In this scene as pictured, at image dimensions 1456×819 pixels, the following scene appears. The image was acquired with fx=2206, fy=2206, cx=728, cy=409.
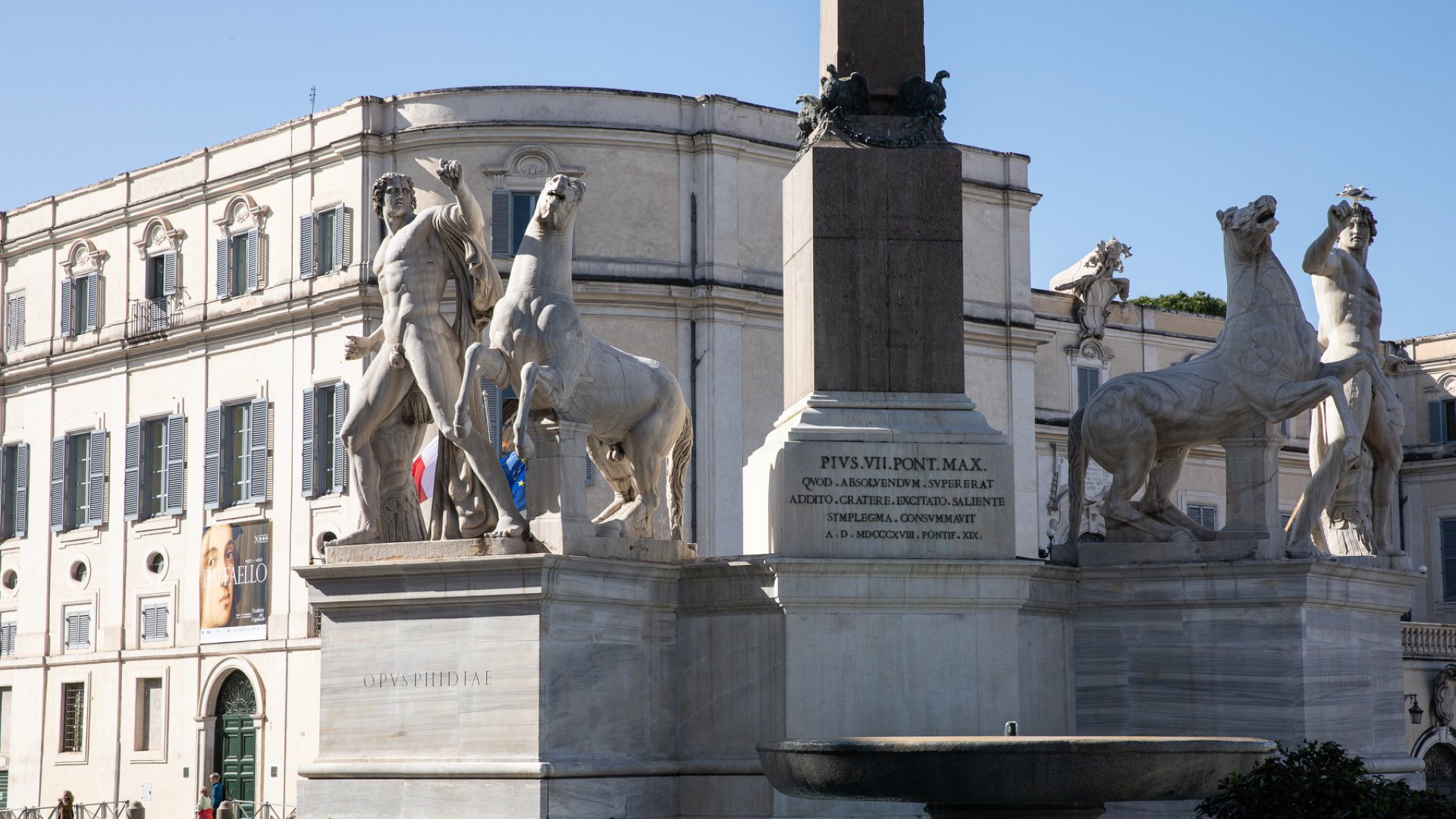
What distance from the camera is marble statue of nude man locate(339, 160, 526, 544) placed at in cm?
1505

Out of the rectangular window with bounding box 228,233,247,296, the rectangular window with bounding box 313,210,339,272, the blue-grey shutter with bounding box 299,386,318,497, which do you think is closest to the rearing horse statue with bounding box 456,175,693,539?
the blue-grey shutter with bounding box 299,386,318,497

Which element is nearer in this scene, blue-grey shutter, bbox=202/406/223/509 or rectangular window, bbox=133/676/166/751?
blue-grey shutter, bbox=202/406/223/509

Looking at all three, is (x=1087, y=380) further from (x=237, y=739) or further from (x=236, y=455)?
(x=237, y=739)

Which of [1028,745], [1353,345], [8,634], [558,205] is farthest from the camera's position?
[8,634]

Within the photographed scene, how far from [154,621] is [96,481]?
14.0 feet

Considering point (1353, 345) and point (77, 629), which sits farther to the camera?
point (77, 629)

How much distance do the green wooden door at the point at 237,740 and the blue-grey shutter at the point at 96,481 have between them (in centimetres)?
659

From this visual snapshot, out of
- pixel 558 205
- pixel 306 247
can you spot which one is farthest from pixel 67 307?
pixel 558 205

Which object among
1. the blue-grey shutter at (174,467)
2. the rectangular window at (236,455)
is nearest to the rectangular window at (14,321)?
the blue-grey shutter at (174,467)

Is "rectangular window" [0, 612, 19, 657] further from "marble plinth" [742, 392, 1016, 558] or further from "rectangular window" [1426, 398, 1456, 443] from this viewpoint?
"marble plinth" [742, 392, 1016, 558]

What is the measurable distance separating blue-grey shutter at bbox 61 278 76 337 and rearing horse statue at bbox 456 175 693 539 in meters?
40.3

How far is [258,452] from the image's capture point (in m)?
46.9

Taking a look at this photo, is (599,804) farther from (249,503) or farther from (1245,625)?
(249,503)

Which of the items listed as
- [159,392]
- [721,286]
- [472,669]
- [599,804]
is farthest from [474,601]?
[159,392]
